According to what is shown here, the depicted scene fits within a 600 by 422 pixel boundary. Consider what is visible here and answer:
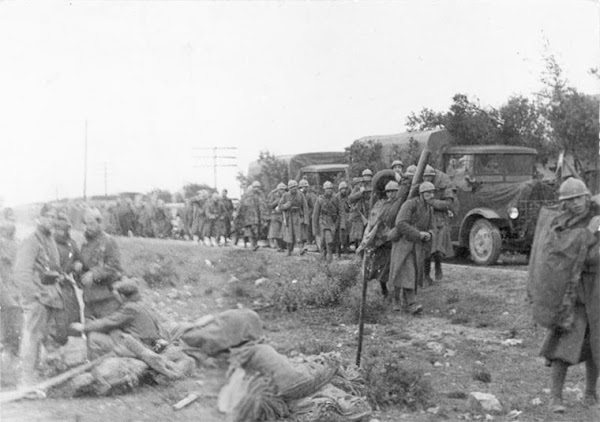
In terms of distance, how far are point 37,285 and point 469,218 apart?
6987 mm

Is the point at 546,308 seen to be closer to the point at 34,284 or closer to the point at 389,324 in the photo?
the point at 389,324

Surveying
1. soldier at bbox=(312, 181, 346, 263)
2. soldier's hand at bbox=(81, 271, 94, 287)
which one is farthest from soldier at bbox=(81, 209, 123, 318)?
soldier at bbox=(312, 181, 346, 263)

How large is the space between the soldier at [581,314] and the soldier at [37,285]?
401cm

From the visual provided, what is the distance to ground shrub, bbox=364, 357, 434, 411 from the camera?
19.2ft

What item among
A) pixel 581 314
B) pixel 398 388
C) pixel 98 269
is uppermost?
pixel 98 269

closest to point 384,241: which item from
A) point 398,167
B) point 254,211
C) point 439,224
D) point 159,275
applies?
point 439,224

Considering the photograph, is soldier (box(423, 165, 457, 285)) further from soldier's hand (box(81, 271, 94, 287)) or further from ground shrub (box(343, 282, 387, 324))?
soldier's hand (box(81, 271, 94, 287))

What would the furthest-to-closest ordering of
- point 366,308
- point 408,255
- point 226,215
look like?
1. point 226,215
2. point 408,255
3. point 366,308

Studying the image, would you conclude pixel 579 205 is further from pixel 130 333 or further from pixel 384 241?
pixel 384 241

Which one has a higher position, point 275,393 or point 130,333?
point 130,333

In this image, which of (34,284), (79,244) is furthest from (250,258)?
(34,284)

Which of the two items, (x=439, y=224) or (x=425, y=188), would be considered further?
(x=439, y=224)

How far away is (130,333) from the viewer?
21.1 feet

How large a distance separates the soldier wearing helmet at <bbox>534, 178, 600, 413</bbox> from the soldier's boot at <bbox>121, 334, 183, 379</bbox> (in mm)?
2741
